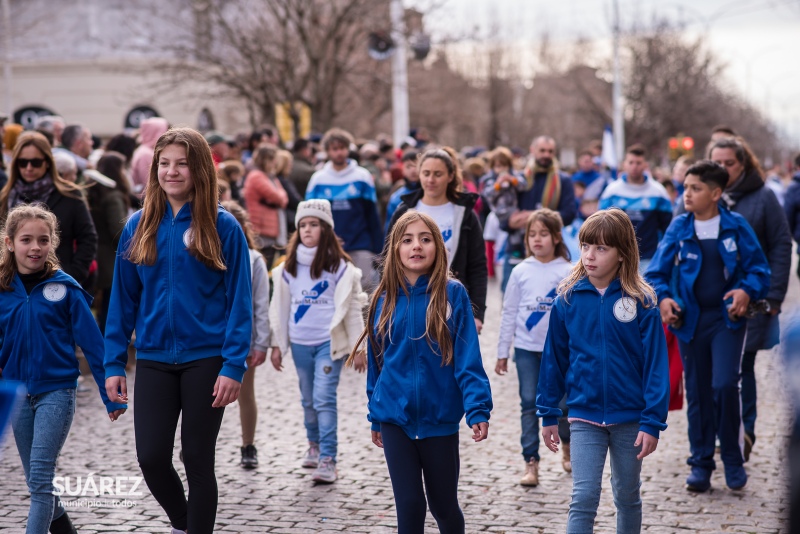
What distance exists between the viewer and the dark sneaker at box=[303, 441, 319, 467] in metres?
7.49

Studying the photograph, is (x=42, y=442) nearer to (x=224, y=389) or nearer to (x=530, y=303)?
(x=224, y=389)

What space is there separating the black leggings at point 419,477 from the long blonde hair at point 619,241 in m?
0.96

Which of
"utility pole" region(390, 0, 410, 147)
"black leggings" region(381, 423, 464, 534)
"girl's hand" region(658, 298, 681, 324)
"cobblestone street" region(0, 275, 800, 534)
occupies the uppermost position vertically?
"utility pole" region(390, 0, 410, 147)

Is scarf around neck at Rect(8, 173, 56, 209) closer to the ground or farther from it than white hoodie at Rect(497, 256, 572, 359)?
farther from it

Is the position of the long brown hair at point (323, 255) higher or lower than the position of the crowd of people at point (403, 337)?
higher

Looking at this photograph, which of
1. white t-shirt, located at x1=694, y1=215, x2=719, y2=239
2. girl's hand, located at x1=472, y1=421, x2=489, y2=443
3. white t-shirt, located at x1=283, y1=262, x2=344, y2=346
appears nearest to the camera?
girl's hand, located at x1=472, y1=421, x2=489, y2=443

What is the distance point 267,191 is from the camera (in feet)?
40.4

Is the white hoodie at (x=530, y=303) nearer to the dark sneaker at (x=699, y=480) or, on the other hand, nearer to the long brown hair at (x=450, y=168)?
the long brown hair at (x=450, y=168)

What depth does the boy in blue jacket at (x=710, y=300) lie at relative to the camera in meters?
6.91

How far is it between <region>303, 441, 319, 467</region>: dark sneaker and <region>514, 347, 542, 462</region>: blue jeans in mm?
1382

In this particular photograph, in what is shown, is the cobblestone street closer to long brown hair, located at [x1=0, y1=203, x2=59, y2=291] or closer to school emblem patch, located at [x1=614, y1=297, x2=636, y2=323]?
school emblem patch, located at [x1=614, y1=297, x2=636, y2=323]

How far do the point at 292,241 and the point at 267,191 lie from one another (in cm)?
480

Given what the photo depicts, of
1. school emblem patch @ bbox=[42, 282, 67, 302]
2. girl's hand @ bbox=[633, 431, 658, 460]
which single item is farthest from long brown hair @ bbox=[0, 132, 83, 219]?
girl's hand @ bbox=[633, 431, 658, 460]

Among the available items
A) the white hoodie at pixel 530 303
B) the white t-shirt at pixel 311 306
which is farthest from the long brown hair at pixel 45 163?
the white hoodie at pixel 530 303
